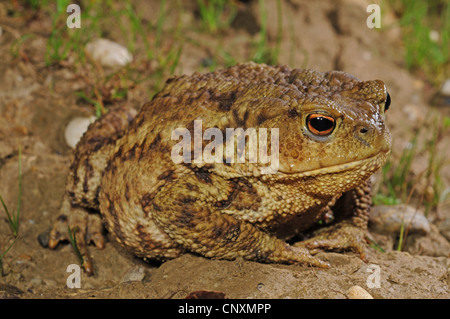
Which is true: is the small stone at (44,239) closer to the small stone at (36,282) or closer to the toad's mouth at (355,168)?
the small stone at (36,282)

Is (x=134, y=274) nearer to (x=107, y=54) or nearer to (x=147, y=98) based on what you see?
(x=147, y=98)

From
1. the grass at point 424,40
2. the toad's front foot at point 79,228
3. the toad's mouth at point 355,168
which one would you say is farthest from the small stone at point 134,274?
the grass at point 424,40

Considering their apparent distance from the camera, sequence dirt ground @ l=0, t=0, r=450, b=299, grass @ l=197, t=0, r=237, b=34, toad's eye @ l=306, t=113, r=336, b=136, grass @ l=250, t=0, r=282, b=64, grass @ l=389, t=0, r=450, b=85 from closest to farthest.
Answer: toad's eye @ l=306, t=113, r=336, b=136 → dirt ground @ l=0, t=0, r=450, b=299 → grass @ l=250, t=0, r=282, b=64 → grass @ l=197, t=0, r=237, b=34 → grass @ l=389, t=0, r=450, b=85

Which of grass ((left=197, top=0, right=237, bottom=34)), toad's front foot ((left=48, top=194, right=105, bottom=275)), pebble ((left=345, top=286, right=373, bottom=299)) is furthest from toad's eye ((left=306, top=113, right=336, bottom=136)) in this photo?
grass ((left=197, top=0, right=237, bottom=34))

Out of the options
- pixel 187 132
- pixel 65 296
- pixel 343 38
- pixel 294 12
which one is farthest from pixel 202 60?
pixel 65 296

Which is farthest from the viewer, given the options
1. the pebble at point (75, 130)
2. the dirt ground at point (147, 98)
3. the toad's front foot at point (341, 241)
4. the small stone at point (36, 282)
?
the pebble at point (75, 130)

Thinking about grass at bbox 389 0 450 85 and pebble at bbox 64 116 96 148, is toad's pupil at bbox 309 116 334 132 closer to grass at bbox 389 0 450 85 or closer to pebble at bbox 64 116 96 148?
pebble at bbox 64 116 96 148
